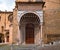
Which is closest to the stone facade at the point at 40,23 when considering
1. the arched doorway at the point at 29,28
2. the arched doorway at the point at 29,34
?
the arched doorway at the point at 29,28

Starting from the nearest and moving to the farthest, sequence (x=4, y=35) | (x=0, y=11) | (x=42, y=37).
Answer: (x=42, y=37)
(x=4, y=35)
(x=0, y=11)

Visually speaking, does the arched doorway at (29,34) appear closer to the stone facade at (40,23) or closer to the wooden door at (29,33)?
the wooden door at (29,33)

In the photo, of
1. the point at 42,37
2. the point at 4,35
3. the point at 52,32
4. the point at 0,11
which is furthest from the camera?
the point at 0,11

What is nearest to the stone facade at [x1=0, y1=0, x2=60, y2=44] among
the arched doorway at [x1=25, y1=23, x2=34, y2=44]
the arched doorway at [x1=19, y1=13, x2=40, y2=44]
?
the arched doorway at [x1=19, y1=13, x2=40, y2=44]

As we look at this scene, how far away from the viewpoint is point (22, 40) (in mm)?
37156

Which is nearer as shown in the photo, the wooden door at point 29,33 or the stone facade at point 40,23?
the stone facade at point 40,23

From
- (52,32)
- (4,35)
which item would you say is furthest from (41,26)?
(4,35)

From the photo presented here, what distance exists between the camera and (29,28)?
124ft

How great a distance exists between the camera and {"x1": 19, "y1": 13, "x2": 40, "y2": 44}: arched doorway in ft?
122

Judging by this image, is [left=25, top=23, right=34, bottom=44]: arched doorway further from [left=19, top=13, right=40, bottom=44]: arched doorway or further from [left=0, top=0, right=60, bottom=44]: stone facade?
[left=0, top=0, right=60, bottom=44]: stone facade

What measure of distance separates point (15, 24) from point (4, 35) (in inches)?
1018

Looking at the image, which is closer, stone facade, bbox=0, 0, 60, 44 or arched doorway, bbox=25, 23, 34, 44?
stone facade, bbox=0, 0, 60, 44

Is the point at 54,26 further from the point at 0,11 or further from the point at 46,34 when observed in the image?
the point at 0,11

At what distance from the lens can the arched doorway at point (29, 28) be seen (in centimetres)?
3727
